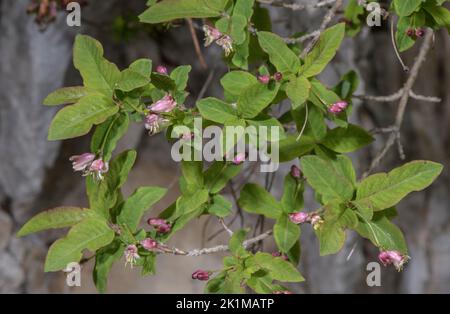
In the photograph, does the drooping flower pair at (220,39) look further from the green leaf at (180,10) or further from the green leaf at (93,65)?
the green leaf at (93,65)

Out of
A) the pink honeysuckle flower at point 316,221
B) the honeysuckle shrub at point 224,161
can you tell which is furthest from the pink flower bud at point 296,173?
the pink honeysuckle flower at point 316,221

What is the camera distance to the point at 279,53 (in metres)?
0.94

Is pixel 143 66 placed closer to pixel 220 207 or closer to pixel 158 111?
pixel 158 111

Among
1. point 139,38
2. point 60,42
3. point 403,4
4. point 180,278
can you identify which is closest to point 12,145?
point 60,42

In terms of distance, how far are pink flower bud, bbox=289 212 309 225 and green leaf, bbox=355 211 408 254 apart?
0.25 ft

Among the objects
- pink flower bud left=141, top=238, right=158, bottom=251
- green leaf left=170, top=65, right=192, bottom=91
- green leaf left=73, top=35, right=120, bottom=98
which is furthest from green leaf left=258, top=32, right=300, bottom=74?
pink flower bud left=141, top=238, right=158, bottom=251

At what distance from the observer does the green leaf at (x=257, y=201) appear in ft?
3.46

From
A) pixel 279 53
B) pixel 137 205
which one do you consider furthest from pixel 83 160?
pixel 279 53

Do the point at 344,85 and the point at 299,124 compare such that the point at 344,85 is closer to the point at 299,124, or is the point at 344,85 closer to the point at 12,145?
the point at 299,124

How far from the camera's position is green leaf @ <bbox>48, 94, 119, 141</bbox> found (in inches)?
34.7

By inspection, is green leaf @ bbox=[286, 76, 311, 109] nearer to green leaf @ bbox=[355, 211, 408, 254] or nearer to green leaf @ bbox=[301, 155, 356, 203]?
green leaf @ bbox=[301, 155, 356, 203]

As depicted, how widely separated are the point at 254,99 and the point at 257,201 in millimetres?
213

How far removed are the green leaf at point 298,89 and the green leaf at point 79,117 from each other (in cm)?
25

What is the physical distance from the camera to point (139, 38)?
80.1 inches
